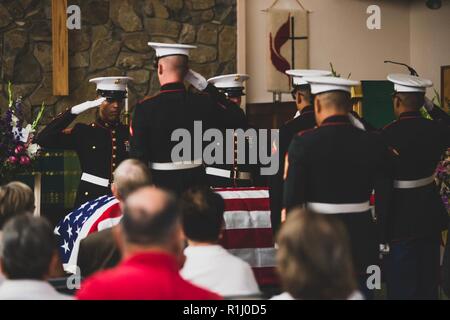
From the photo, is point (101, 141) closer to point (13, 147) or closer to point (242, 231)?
point (13, 147)

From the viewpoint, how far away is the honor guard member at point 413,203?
13.3ft

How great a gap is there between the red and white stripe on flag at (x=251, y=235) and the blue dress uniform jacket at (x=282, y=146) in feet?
0.88

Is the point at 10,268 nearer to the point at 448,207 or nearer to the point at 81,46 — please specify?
the point at 448,207

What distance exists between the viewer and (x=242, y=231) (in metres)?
4.46

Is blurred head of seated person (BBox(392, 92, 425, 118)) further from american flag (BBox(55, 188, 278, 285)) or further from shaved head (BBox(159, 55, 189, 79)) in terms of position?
shaved head (BBox(159, 55, 189, 79))

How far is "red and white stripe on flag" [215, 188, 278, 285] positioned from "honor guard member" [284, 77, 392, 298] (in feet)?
3.59

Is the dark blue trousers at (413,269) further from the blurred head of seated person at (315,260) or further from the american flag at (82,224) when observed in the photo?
the blurred head of seated person at (315,260)

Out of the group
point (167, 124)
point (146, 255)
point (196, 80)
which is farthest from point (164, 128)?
point (146, 255)

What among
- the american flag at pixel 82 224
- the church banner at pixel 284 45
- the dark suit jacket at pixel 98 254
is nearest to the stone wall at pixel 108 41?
the church banner at pixel 284 45

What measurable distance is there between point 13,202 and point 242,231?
1665 millimetres

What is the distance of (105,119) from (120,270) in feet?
11.0

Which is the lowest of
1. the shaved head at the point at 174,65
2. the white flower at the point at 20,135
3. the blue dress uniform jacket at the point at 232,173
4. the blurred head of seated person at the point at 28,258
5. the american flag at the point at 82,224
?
the american flag at the point at 82,224

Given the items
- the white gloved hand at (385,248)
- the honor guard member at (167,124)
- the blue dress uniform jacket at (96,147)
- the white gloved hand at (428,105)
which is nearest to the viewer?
the honor guard member at (167,124)

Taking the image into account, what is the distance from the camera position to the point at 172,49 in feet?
13.3
